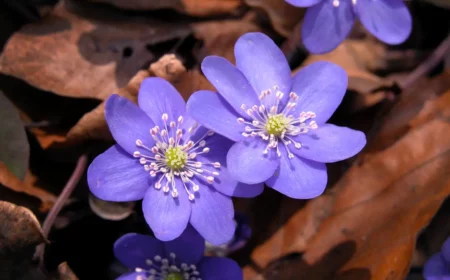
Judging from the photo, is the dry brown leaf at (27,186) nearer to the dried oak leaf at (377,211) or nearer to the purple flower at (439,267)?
the dried oak leaf at (377,211)

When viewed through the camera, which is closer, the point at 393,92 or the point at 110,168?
the point at 110,168

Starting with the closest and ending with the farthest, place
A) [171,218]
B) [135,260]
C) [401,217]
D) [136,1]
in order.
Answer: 1. [171,218]
2. [135,260]
3. [401,217]
4. [136,1]

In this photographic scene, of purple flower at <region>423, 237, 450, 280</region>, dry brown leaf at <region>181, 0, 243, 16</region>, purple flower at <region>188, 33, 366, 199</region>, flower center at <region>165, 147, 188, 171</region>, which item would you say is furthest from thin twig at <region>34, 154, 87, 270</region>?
purple flower at <region>423, 237, 450, 280</region>

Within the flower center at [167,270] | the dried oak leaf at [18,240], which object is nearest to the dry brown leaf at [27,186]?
the dried oak leaf at [18,240]

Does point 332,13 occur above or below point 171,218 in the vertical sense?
above

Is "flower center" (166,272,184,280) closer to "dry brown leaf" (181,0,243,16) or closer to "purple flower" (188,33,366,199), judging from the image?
"purple flower" (188,33,366,199)

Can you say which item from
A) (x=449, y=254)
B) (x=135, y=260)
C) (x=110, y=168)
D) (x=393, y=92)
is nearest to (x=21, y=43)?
(x=110, y=168)

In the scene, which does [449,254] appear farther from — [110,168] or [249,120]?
[110,168]
